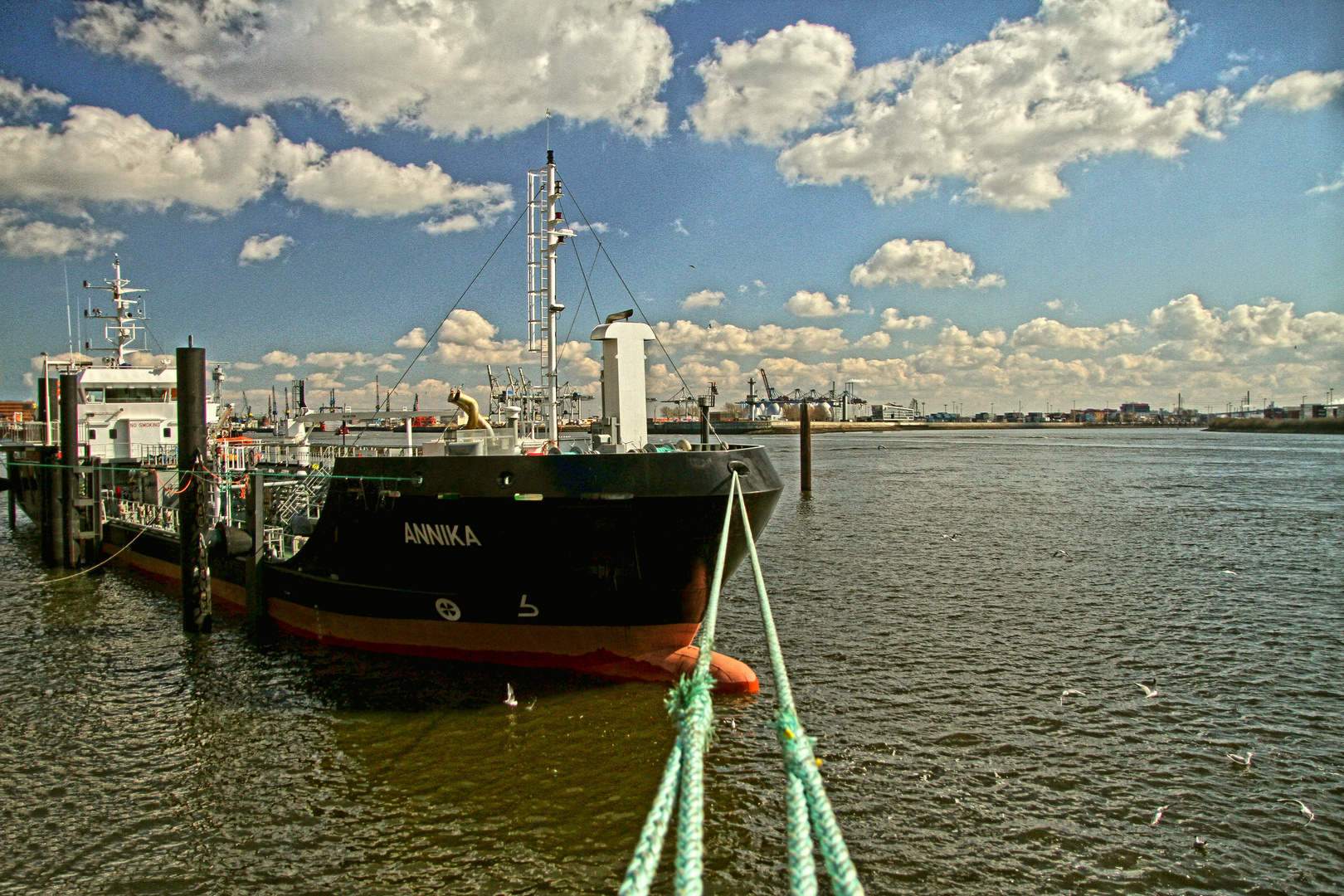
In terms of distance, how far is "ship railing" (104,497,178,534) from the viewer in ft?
67.4

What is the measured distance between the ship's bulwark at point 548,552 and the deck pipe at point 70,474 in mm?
14413

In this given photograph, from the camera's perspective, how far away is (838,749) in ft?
31.6

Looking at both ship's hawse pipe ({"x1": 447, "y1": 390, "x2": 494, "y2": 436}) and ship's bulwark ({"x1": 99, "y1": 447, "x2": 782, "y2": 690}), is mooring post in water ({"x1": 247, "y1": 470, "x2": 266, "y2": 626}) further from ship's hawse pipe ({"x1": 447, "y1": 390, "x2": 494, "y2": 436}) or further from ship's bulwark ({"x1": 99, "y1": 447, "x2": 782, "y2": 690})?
ship's hawse pipe ({"x1": 447, "y1": 390, "x2": 494, "y2": 436})

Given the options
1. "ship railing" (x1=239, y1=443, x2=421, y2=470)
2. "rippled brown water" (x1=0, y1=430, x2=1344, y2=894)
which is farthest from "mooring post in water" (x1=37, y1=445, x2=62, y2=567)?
"ship railing" (x1=239, y1=443, x2=421, y2=470)

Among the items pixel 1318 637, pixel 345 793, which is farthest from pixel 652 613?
pixel 1318 637

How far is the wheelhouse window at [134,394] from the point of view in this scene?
26688 millimetres

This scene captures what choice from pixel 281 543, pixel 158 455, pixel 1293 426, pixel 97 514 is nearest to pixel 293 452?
pixel 281 543

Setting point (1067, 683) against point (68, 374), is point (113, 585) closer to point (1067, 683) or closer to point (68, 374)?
point (68, 374)

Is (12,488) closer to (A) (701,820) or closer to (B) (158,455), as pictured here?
(B) (158,455)

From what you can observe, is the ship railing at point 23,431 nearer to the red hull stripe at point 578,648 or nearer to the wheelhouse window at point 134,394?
the wheelhouse window at point 134,394

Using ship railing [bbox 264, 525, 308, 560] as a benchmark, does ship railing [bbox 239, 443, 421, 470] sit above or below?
above

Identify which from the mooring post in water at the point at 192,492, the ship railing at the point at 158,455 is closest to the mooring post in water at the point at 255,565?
the mooring post in water at the point at 192,492

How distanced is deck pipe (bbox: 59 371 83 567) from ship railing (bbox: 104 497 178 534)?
126 centimetres

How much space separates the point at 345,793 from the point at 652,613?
457 centimetres
